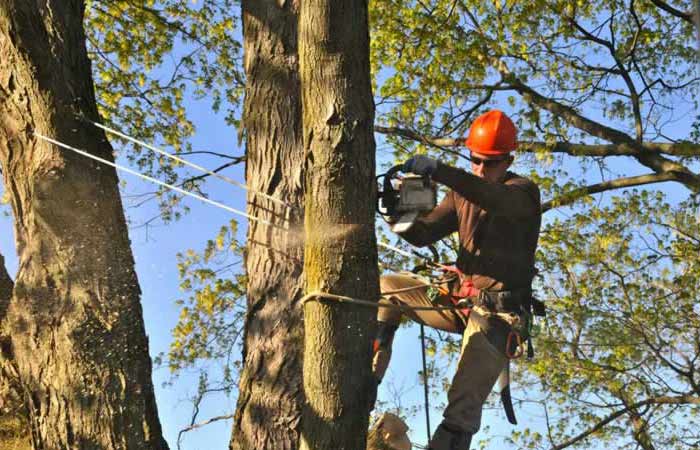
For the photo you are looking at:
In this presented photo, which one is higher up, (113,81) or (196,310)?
(113,81)

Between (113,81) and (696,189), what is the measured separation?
7.87 meters

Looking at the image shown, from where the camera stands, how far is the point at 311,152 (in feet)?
8.63

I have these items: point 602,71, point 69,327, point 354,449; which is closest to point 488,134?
point 354,449

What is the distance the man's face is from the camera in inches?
144

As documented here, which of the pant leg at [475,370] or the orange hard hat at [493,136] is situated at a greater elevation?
the orange hard hat at [493,136]

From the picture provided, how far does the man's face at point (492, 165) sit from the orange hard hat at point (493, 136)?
3 centimetres

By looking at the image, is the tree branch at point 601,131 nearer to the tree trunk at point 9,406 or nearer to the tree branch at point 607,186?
the tree branch at point 607,186

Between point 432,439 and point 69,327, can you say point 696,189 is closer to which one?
point 432,439

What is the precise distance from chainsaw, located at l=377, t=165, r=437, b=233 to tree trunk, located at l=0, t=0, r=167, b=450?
1461 millimetres

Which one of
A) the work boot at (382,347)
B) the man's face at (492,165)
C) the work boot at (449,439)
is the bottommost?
the work boot at (449,439)

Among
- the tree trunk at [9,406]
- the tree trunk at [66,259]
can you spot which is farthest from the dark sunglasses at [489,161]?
the tree trunk at [9,406]

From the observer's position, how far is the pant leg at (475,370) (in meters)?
3.39

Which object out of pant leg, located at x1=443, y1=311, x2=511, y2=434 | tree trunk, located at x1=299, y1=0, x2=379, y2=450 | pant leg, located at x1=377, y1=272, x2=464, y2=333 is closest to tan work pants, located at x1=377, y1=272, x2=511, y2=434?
pant leg, located at x1=443, y1=311, x2=511, y2=434

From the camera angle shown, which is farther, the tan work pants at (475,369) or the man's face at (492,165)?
the man's face at (492,165)
